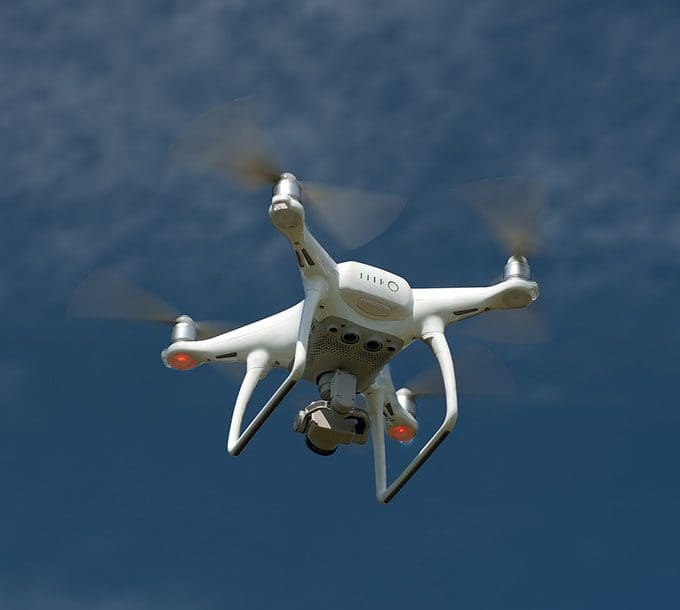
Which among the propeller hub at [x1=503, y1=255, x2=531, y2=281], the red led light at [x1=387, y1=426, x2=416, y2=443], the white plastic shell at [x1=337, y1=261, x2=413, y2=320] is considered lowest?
the red led light at [x1=387, y1=426, x2=416, y2=443]

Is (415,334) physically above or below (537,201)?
below

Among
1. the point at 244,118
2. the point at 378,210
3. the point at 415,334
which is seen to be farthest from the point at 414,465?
the point at 244,118

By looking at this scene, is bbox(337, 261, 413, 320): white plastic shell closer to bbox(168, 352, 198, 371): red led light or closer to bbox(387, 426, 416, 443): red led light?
bbox(168, 352, 198, 371): red led light

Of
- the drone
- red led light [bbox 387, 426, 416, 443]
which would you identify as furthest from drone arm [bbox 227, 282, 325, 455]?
red led light [bbox 387, 426, 416, 443]

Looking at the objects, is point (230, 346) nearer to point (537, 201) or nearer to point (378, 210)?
point (378, 210)

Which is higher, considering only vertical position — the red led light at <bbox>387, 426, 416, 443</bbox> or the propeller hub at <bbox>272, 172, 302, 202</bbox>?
the propeller hub at <bbox>272, 172, 302, 202</bbox>

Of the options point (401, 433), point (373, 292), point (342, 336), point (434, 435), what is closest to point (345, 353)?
point (342, 336)

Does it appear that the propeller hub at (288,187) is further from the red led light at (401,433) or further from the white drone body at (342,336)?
the red led light at (401,433)
